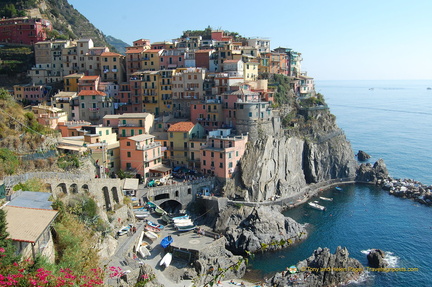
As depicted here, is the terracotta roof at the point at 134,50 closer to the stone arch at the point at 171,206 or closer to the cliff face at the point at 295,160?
the cliff face at the point at 295,160

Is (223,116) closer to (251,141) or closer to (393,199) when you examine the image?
(251,141)

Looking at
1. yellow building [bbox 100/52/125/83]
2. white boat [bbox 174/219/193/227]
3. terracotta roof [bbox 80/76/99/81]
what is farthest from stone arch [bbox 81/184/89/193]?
yellow building [bbox 100/52/125/83]

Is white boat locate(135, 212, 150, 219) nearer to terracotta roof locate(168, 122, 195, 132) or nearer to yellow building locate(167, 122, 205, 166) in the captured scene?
yellow building locate(167, 122, 205, 166)

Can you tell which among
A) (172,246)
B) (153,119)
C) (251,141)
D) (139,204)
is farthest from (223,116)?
(172,246)

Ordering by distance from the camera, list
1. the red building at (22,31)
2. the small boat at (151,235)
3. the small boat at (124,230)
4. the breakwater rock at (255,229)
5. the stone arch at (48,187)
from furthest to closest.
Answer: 1. the red building at (22,31)
2. the breakwater rock at (255,229)
3. the small boat at (151,235)
4. the small boat at (124,230)
5. the stone arch at (48,187)

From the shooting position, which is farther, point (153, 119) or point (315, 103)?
point (315, 103)

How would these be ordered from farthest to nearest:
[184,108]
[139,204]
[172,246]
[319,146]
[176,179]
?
1. [319,146]
2. [184,108]
3. [176,179]
4. [139,204]
5. [172,246]

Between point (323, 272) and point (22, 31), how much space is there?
73.3m

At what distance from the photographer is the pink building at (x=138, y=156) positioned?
53406 millimetres

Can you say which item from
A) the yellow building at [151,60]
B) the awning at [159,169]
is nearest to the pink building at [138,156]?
the awning at [159,169]

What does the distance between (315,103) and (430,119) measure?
92262mm

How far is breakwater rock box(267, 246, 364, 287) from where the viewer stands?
39688 millimetres

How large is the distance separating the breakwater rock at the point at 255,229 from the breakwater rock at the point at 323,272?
17.0 ft

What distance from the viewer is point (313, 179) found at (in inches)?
2749
